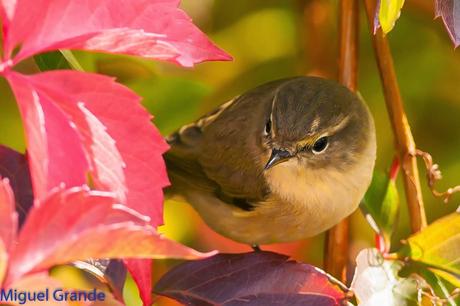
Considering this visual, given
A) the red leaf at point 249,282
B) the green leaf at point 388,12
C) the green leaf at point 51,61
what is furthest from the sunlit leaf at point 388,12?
the green leaf at point 51,61

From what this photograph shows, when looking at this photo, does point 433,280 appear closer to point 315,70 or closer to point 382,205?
point 382,205

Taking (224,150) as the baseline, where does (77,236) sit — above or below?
above

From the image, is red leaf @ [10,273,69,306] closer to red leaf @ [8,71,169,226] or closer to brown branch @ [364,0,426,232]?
red leaf @ [8,71,169,226]

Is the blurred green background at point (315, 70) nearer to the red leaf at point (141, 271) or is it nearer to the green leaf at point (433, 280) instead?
the green leaf at point (433, 280)

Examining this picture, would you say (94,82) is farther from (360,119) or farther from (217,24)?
(217,24)

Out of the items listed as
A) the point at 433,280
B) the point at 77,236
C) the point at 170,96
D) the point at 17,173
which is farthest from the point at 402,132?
the point at 77,236
